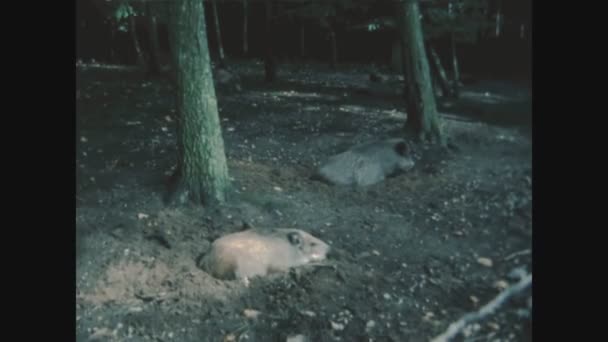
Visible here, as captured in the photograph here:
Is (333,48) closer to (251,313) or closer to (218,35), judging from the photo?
(218,35)

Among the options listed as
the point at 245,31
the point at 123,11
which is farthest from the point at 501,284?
the point at 123,11

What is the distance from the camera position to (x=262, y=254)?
2.58 m

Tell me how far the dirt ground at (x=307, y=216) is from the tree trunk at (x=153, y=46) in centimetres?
14

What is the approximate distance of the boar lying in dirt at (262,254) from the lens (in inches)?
101

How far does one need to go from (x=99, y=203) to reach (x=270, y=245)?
1131 mm

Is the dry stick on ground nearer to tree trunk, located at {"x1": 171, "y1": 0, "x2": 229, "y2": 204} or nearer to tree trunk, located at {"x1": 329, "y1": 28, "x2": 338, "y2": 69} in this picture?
tree trunk, located at {"x1": 329, "y1": 28, "x2": 338, "y2": 69}

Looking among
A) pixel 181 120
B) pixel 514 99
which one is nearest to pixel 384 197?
pixel 514 99

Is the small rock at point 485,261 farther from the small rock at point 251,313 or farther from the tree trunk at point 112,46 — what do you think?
the tree trunk at point 112,46

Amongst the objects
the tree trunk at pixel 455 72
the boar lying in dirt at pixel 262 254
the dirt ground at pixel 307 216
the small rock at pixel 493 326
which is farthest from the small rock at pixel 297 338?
the tree trunk at pixel 455 72

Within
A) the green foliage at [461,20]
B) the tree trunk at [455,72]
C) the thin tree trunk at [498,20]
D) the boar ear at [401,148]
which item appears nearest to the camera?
the thin tree trunk at [498,20]

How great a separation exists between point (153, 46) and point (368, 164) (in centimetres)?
166

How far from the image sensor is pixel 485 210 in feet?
6.96

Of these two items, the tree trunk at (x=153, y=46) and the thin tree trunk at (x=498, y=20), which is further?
the tree trunk at (x=153, y=46)
